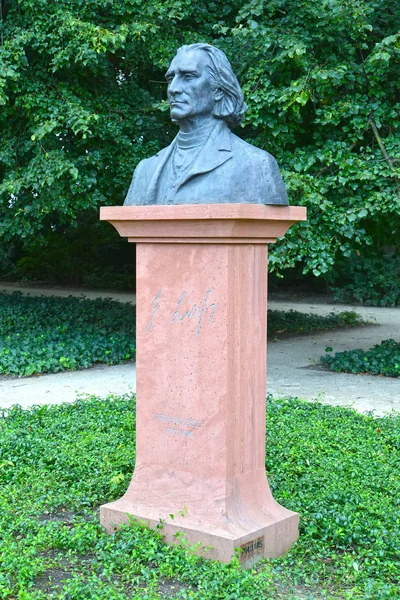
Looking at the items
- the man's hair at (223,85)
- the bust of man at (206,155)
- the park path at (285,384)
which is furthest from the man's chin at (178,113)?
the park path at (285,384)

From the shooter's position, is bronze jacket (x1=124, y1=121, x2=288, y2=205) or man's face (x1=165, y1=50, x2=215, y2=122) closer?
bronze jacket (x1=124, y1=121, x2=288, y2=205)

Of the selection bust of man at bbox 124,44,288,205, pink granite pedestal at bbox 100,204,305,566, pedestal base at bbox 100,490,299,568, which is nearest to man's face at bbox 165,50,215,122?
bust of man at bbox 124,44,288,205

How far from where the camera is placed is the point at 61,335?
1151cm

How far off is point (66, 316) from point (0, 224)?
2.67 meters

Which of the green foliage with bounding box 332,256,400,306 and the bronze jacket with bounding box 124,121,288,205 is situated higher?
the bronze jacket with bounding box 124,121,288,205

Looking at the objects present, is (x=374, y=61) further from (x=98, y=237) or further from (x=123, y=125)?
(x=98, y=237)

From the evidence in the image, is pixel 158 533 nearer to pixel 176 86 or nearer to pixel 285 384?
pixel 176 86

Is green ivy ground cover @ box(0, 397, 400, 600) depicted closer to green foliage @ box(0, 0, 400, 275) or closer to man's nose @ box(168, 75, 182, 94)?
man's nose @ box(168, 75, 182, 94)

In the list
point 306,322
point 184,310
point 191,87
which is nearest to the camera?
point 184,310

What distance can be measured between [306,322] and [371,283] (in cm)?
549

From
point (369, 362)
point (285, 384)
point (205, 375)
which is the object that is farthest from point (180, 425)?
point (369, 362)

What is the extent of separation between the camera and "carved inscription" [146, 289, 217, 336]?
450 centimetres

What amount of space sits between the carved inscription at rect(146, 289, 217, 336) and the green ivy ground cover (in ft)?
3.84
